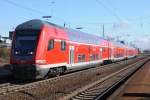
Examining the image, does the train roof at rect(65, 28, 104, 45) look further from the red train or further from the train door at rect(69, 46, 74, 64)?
the train door at rect(69, 46, 74, 64)

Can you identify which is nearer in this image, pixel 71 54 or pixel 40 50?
pixel 40 50

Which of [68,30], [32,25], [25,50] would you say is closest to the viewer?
[25,50]

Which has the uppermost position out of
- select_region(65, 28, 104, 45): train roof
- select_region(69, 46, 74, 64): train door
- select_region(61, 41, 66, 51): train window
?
select_region(65, 28, 104, 45): train roof

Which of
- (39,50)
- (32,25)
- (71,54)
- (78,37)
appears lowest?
(71,54)

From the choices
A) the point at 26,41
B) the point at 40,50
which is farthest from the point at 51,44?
the point at 26,41

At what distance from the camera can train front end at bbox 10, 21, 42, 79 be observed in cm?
1868

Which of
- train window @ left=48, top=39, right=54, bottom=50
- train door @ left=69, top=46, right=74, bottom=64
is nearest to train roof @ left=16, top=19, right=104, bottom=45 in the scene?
train door @ left=69, top=46, right=74, bottom=64

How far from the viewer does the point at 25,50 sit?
19.1 m

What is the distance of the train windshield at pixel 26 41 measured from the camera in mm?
19031

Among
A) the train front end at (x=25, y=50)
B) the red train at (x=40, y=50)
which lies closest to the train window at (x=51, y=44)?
the red train at (x=40, y=50)

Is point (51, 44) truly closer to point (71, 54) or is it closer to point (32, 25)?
point (32, 25)

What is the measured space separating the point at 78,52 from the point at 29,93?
1215 cm

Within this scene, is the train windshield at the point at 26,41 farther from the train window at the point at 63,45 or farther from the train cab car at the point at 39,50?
the train window at the point at 63,45

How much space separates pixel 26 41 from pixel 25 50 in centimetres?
58
